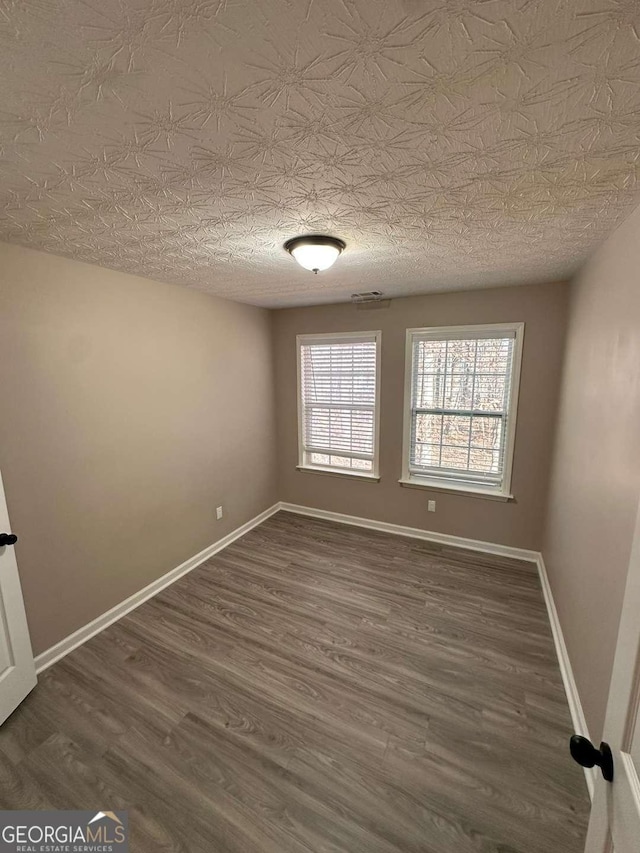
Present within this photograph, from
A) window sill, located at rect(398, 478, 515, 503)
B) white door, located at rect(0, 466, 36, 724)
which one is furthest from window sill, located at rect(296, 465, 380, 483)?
white door, located at rect(0, 466, 36, 724)

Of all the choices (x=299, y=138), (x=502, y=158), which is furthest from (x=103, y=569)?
(x=502, y=158)

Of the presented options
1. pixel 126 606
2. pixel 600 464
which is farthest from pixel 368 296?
pixel 126 606

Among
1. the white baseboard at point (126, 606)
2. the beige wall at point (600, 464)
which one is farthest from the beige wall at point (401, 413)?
the white baseboard at point (126, 606)

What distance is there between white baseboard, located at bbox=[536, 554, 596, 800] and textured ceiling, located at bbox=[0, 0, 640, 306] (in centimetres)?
209

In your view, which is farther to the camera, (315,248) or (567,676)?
(567,676)

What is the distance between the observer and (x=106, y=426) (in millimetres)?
2316

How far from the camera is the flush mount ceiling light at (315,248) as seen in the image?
1711mm

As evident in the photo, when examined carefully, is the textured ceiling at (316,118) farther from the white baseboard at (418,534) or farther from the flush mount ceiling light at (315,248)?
the white baseboard at (418,534)

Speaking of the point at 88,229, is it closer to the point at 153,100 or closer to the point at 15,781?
the point at 153,100

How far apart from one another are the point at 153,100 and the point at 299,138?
14.8 inches

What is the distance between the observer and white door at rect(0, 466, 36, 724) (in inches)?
66.5

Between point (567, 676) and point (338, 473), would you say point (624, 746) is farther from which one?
point (338, 473)

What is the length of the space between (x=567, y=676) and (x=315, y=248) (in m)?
2.71

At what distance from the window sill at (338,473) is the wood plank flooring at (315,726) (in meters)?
1.24
